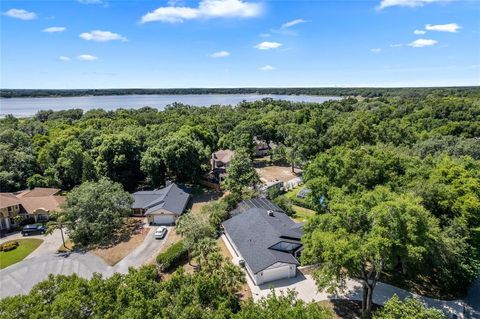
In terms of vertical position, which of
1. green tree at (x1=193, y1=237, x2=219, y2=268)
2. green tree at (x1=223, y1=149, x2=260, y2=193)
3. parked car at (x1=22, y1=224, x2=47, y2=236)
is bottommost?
parked car at (x1=22, y1=224, x2=47, y2=236)

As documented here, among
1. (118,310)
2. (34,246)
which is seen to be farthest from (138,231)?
(118,310)

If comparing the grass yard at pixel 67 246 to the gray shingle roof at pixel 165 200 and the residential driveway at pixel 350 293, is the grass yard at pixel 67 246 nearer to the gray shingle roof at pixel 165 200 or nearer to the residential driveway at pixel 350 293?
the gray shingle roof at pixel 165 200

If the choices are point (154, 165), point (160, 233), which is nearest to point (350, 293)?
point (160, 233)

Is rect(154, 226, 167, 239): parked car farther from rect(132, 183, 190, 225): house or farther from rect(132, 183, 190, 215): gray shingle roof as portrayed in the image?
rect(132, 183, 190, 215): gray shingle roof

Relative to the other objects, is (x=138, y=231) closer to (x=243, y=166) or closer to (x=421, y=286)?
(x=243, y=166)

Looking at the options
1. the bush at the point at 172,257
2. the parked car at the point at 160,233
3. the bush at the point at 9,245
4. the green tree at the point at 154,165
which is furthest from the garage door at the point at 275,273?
the bush at the point at 9,245

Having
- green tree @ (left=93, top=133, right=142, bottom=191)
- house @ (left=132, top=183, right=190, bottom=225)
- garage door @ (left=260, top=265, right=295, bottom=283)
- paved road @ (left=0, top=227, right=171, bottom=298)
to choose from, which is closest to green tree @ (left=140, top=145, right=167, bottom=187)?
green tree @ (left=93, top=133, right=142, bottom=191)
